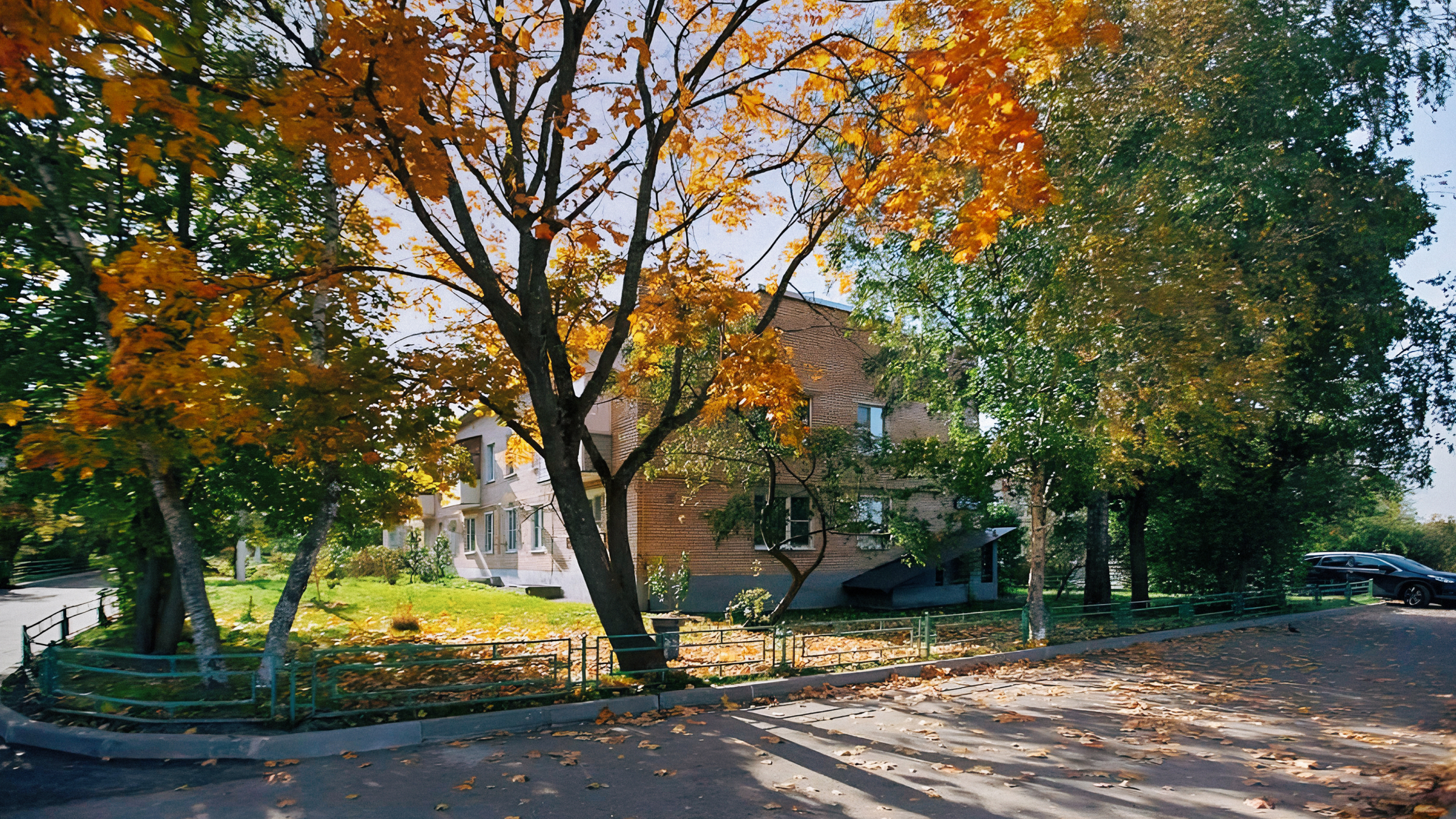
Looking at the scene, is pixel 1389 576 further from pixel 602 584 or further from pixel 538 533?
pixel 602 584

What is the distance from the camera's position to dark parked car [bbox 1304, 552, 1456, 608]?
25.5 m

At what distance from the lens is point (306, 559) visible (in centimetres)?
1077

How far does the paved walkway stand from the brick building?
9.28 metres

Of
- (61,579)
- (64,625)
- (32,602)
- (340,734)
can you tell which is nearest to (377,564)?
(32,602)

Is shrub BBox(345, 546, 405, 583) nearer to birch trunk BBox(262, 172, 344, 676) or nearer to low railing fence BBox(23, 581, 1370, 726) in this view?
low railing fence BBox(23, 581, 1370, 726)

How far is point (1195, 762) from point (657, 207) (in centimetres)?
955

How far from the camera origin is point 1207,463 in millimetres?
19016

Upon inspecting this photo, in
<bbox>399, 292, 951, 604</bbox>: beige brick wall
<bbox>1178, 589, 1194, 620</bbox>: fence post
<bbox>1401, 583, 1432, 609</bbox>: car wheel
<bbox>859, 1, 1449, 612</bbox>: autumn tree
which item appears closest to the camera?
<bbox>859, 1, 1449, 612</bbox>: autumn tree

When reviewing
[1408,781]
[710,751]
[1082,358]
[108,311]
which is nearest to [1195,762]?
[1408,781]

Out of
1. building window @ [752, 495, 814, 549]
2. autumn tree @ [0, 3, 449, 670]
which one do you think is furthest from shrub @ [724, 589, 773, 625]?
autumn tree @ [0, 3, 449, 670]

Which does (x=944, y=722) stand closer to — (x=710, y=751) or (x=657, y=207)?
(x=710, y=751)

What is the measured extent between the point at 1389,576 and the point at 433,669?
29.4m

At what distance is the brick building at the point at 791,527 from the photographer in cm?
2172

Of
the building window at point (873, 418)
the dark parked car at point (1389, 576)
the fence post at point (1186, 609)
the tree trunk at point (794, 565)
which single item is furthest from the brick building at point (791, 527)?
the dark parked car at point (1389, 576)
